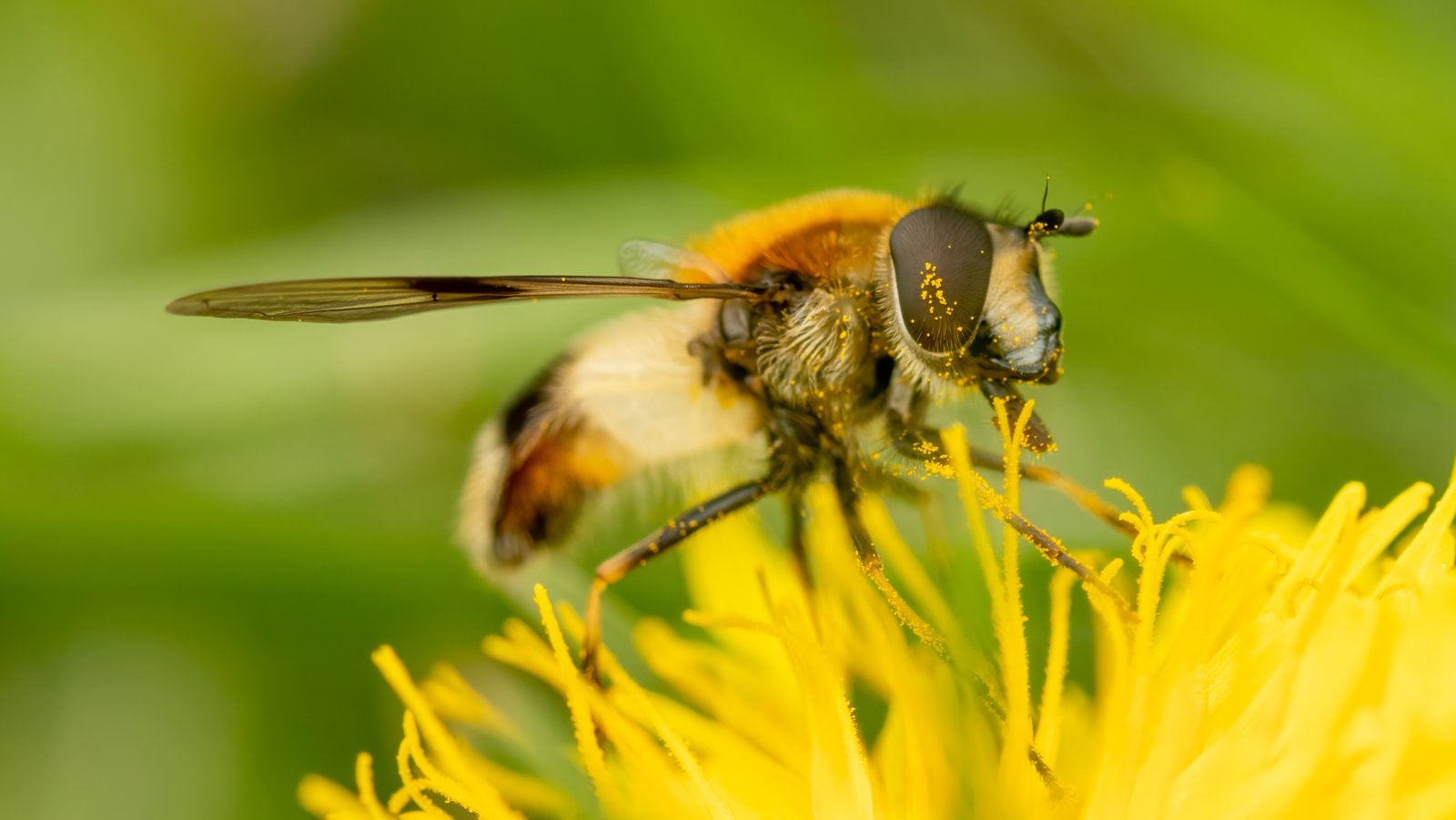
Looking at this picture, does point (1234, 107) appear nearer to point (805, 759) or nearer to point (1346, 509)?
point (1346, 509)

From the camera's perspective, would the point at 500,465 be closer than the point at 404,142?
Yes

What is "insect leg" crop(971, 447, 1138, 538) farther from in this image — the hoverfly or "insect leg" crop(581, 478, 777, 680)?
"insect leg" crop(581, 478, 777, 680)

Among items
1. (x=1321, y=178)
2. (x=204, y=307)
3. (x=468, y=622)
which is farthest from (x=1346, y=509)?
(x=468, y=622)

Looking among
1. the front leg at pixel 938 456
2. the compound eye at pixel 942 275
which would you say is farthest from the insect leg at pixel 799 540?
the compound eye at pixel 942 275

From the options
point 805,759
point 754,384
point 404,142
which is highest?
point 404,142

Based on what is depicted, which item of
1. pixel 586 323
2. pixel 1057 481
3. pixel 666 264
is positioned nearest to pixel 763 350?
pixel 666 264
